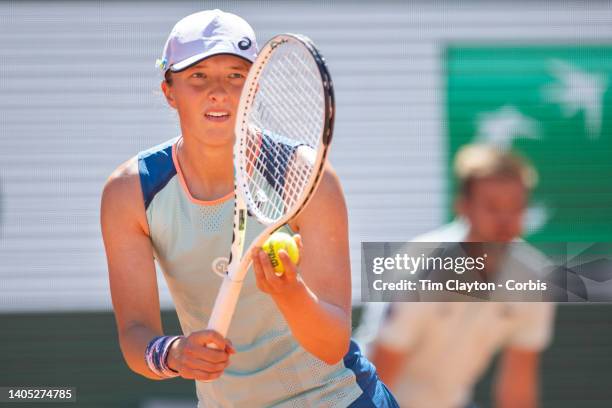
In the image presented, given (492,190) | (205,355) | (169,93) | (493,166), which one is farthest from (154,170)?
(493,166)

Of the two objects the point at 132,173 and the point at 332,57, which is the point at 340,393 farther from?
the point at 332,57

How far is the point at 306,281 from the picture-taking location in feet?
6.67

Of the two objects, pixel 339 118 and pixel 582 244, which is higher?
pixel 339 118

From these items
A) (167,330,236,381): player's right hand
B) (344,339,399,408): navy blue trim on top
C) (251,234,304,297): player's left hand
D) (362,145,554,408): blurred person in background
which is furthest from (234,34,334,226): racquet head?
(362,145,554,408): blurred person in background

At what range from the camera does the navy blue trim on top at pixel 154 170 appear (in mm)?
2225

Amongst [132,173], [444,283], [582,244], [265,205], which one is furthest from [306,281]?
[582,244]

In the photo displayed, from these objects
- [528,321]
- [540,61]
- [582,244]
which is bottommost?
[528,321]

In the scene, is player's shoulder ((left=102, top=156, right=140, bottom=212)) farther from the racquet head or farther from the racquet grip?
the racquet grip

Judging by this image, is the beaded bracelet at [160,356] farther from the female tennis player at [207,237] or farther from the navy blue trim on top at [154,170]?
the navy blue trim on top at [154,170]

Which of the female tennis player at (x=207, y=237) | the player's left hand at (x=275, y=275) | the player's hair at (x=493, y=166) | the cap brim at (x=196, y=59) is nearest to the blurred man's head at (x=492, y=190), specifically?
the player's hair at (x=493, y=166)

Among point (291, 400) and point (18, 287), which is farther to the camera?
point (18, 287)

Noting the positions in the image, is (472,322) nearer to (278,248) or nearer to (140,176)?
(140,176)

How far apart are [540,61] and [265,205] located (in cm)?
213

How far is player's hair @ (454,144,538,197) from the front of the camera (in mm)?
3914
